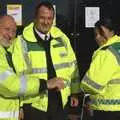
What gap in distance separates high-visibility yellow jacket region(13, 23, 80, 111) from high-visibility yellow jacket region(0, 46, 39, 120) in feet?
2.71

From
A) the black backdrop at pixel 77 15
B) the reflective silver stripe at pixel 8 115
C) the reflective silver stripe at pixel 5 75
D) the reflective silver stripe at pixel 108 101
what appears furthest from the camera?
the black backdrop at pixel 77 15

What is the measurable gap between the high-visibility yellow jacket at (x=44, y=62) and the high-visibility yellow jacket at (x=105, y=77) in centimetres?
60

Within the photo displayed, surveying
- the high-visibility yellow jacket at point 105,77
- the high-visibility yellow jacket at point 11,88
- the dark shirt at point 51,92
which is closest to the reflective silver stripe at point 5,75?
the high-visibility yellow jacket at point 11,88

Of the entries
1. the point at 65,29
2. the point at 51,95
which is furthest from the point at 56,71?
the point at 65,29

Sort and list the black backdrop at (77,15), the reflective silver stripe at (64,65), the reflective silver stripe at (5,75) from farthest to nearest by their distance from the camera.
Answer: the black backdrop at (77,15)
the reflective silver stripe at (64,65)
the reflective silver stripe at (5,75)

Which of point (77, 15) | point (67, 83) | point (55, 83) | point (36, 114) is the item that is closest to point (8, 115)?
point (55, 83)

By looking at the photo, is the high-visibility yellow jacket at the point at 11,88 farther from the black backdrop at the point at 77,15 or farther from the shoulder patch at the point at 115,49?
the black backdrop at the point at 77,15

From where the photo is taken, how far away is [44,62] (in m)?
7.37

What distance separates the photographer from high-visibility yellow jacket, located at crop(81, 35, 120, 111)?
663 cm

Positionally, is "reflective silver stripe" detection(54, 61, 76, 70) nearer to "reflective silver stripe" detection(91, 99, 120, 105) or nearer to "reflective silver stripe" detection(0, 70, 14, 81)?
"reflective silver stripe" detection(91, 99, 120, 105)

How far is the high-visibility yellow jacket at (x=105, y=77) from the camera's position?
6633mm

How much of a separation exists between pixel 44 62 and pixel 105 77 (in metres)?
0.97

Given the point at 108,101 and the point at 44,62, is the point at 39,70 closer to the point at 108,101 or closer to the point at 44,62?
the point at 44,62

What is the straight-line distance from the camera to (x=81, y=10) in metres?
9.67
